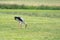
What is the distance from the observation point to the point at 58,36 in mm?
13570

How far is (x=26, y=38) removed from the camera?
12695mm

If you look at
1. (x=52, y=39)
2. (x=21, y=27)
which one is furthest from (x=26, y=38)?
(x=21, y=27)

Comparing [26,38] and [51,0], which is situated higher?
[26,38]

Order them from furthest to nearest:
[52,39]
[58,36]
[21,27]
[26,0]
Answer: [26,0]
[21,27]
[58,36]
[52,39]

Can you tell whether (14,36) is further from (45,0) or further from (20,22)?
(45,0)

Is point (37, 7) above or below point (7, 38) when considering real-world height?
below

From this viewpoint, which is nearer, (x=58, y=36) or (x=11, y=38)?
(x=11, y=38)

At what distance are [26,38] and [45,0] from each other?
3657 cm

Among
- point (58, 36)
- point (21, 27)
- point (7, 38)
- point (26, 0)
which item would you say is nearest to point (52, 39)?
point (58, 36)

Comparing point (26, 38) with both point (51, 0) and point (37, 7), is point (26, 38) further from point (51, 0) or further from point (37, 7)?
point (51, 0)

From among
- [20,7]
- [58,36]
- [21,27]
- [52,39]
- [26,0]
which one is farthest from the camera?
[26,0]

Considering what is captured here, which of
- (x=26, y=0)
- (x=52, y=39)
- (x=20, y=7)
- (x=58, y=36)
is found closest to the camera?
(x=52, y=39)

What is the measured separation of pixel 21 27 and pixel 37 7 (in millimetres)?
22629

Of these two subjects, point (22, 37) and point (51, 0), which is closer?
point (22, 37)
